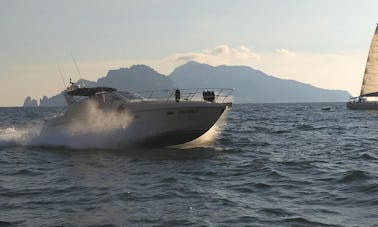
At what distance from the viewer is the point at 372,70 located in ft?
271

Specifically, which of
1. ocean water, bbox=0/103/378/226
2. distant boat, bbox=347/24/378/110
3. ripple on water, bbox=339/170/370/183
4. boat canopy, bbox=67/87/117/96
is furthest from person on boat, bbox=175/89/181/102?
distant boat, bbox=347/24/378/110

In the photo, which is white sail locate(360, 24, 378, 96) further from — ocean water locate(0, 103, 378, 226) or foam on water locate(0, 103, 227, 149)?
ocean water locate(0, 103, 378, 226)

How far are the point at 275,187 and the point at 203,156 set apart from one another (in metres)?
6.72

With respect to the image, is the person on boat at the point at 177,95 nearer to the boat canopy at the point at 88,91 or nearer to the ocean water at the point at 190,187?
the ocean water at the point at 190,187

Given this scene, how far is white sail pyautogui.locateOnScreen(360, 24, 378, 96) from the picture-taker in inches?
3248

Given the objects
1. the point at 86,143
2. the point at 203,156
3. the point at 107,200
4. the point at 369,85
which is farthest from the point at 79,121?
the point at 369,85

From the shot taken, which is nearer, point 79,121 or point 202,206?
point 202,206

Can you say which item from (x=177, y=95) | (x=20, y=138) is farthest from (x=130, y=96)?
(x=20, y=138)

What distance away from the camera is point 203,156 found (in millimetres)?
18891

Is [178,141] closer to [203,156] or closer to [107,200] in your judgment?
[203,156]

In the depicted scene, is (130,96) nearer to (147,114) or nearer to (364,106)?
(147,114)

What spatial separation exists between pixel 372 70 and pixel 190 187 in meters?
78.0

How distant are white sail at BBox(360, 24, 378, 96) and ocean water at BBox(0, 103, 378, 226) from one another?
220ft

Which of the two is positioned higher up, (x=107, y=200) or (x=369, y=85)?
(x=369, y=85)
